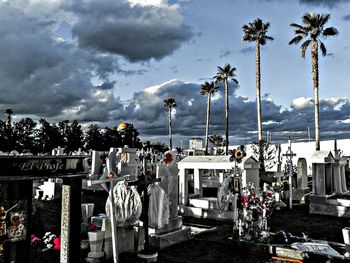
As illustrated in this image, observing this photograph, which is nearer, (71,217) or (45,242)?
(71,217)

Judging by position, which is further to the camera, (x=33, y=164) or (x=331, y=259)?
(x=331, y=259)

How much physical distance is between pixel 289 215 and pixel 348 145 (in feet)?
98.5

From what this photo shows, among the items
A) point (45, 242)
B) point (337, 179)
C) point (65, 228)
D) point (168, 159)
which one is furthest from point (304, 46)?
point (65, 228)

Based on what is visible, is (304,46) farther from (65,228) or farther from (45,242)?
(65,228)

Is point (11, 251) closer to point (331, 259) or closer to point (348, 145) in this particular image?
point (331, 259)

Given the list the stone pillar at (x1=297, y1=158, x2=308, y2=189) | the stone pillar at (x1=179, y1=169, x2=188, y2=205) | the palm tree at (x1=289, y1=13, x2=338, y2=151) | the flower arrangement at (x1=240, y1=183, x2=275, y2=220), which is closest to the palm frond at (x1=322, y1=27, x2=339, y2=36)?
the palm tree at (x1=289, y1=13, x2=338, y2=151)

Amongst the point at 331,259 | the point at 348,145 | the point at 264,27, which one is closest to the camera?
the point at 331,259

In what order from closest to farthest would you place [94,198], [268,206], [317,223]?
1. [268,206]
2. [317,223]
3. [94,198]

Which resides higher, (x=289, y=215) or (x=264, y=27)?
(x=264, y=27)

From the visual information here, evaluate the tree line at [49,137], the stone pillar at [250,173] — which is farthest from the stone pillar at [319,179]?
the tree line at [49,137]

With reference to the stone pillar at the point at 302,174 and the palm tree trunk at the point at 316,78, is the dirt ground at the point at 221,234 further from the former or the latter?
the palm tree trunk at the point at 316,78

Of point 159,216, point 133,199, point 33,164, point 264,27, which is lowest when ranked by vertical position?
point 159,216

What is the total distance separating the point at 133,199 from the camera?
853 centimetres

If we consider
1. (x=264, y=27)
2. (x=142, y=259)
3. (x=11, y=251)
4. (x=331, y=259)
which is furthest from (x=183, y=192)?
(x=264, y=27)
